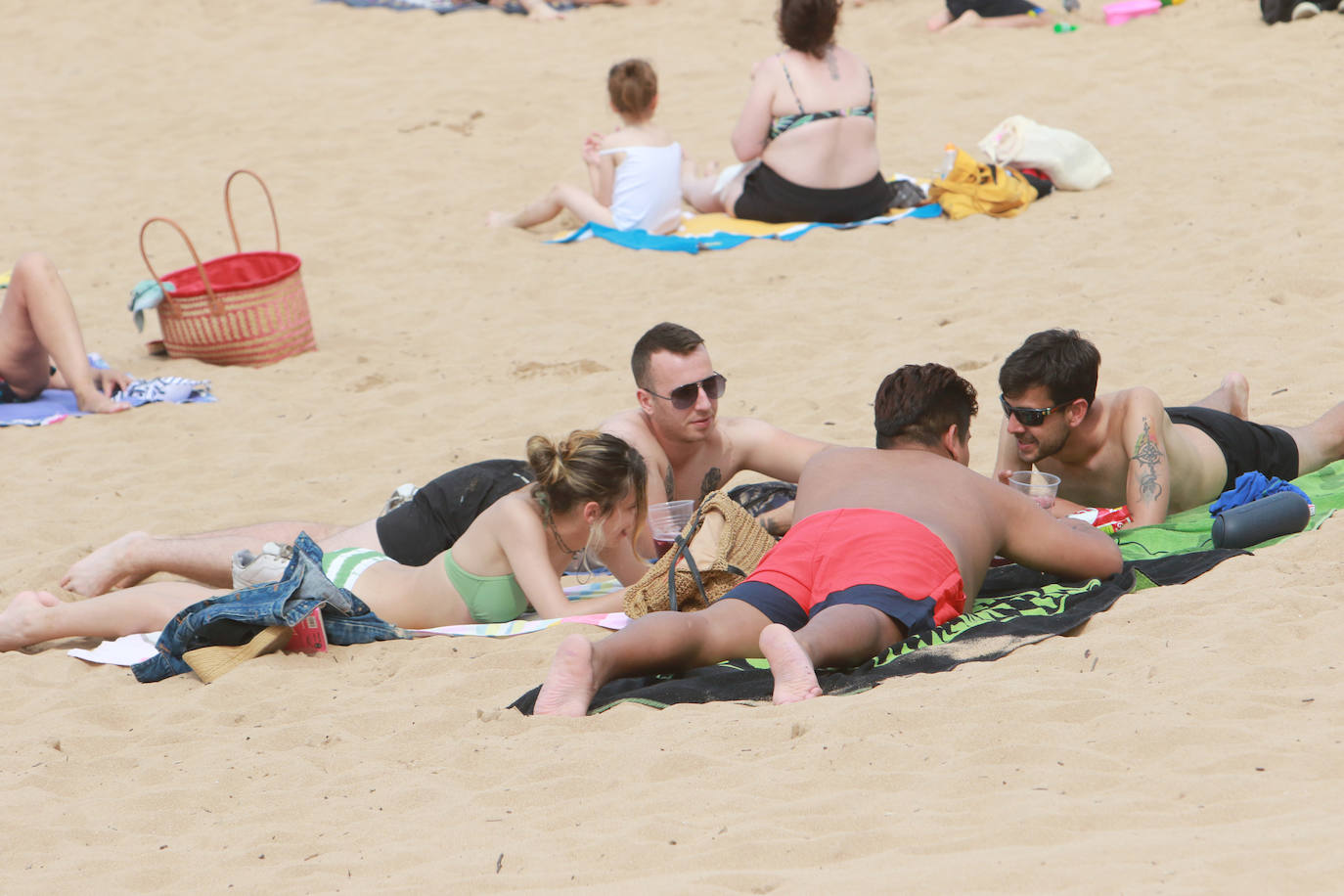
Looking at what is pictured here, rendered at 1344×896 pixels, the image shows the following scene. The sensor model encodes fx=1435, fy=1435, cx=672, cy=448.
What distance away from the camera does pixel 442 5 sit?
1341 centimetres

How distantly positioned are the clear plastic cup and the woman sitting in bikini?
4118mm

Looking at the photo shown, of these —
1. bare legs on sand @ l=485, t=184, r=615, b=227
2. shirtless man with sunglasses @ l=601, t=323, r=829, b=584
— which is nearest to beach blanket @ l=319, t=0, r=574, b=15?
bare legs on sand @ l=485, t=184, r=615, b=227

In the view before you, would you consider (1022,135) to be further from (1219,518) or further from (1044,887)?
(1044,887)

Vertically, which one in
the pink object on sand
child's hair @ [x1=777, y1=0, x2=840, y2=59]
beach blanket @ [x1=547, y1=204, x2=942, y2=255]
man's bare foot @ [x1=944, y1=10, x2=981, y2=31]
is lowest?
beach blanket @ [x1=547, y1=204, x2=942, y2=255]

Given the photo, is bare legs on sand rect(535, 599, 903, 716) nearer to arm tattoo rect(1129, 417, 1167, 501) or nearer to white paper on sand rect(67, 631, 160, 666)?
arm tattoo rect(1129, 417, 1167, 501)

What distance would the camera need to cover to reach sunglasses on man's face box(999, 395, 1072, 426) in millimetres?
4613

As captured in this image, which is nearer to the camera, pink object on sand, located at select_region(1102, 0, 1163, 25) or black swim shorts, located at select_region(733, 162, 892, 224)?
black swim shorts, located at select_region(733, 162, 892, 224)

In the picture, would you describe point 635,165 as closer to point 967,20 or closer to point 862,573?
point 967,20

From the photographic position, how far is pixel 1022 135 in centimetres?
862

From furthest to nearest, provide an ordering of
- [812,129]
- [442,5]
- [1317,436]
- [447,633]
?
[442,5] < [812,129] < [1317,436] < [447,633]

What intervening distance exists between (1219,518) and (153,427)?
183 inches

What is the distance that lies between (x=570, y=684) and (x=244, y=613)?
1213 millimetres

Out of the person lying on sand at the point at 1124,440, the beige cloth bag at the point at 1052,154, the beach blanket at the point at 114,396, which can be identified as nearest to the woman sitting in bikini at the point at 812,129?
the beige cloth bag at the point at 1052,154

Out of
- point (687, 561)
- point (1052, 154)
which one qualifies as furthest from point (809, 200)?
point (687, 561)
